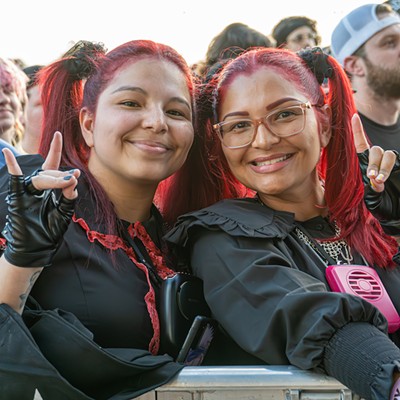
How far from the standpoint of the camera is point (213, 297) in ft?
6.21

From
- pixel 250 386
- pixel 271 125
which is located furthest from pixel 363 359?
pixel 271 125

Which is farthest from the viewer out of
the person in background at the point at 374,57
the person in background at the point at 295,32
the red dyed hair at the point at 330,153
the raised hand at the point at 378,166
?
the person in background at the point at 295,32

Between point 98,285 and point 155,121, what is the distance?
21.9 inches

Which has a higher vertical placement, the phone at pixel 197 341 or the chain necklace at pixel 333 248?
the chain necklace at pixel 333 248

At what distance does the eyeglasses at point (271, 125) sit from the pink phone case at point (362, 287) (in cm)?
48

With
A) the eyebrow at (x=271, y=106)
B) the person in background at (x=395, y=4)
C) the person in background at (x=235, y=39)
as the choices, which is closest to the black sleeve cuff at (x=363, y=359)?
the eyebrow at (x=271, y=106)

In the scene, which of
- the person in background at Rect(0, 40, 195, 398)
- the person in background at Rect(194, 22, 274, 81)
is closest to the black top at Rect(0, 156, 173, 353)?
the person in background at Rect(0, 40, 195, 398)

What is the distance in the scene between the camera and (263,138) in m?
2.12

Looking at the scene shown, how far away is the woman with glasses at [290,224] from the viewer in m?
1.60

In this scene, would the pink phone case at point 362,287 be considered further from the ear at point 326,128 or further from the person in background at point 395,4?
the person in background at point 395,4

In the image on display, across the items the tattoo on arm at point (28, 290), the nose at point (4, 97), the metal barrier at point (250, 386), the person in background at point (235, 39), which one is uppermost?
the person in background at point (235, 39)

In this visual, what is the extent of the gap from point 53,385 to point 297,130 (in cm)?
113

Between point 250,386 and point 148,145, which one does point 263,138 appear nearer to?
point 148,145

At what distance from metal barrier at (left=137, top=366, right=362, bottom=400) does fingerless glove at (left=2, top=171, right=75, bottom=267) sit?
44cm
